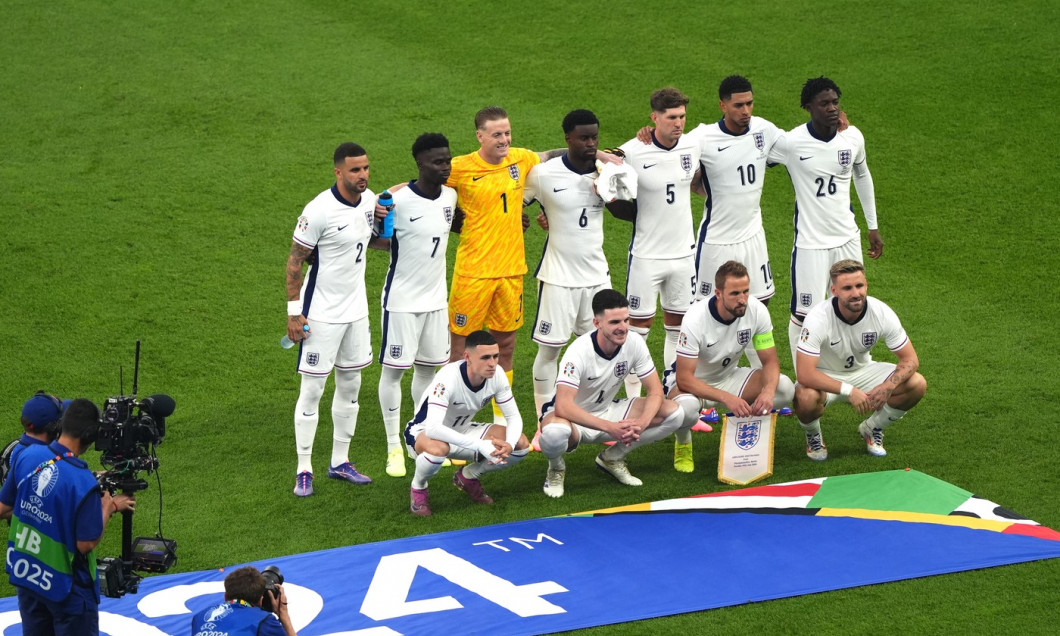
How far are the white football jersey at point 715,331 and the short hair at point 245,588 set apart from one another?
3838mm

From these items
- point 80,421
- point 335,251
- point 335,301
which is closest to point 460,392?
point 335,301

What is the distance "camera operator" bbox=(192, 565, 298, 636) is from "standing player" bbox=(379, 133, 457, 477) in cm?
335

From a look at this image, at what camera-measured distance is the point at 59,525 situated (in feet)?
17.7

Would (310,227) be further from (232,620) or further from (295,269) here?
(232,620)

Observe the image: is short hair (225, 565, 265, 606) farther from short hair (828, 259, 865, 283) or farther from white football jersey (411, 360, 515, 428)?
short hair (828, 259, 865, 283)

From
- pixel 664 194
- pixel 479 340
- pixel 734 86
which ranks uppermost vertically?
pixel 734 86

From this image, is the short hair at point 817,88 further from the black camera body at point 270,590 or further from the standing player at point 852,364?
the black camera body at point 270,590

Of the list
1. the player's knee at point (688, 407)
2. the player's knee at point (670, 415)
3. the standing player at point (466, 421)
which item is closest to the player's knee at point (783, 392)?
the player's knee at point (688, 407)

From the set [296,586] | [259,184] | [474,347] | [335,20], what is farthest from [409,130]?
[296,586]

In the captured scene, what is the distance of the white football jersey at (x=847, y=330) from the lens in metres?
→ 8.19

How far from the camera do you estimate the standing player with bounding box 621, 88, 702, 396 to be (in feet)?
28.5

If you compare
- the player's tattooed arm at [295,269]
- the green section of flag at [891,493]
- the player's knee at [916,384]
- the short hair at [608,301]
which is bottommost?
the green section of flag at [891,493]

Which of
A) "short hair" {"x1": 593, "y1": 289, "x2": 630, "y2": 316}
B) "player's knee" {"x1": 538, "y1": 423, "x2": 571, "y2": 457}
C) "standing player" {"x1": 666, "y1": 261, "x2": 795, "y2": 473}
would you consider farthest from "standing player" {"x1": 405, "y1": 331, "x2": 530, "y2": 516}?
"standing player" {"x1": 666, "y1": 261, "x2": 795, "y2": 473}

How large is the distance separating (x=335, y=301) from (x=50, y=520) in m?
2.82
